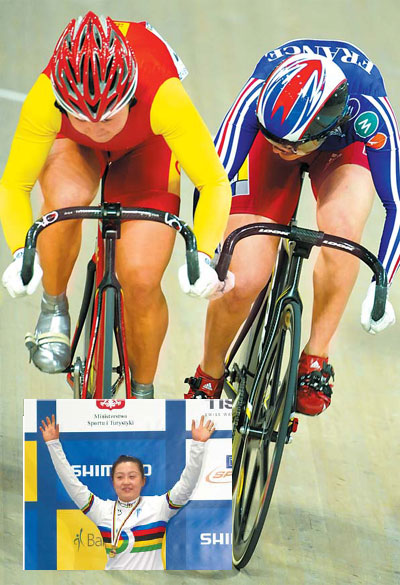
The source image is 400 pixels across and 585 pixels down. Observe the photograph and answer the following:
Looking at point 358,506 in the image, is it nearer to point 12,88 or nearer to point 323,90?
point 323,90

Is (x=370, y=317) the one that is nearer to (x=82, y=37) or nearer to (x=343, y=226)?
(x=343, y=226)

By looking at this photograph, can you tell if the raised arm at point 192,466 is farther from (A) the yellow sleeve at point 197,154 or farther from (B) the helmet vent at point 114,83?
(B) the helmet vent at point 114,83

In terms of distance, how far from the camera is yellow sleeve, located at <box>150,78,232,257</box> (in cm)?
284

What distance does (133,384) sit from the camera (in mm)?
3215

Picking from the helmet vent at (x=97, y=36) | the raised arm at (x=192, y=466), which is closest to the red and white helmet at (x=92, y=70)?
the helmet vent at (x=97, y=36)

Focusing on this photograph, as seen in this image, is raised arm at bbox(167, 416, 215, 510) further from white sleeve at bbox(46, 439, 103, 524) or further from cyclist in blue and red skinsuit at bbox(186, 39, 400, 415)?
cyclist in blue and red skinsuit at bbox(186, 39, 400, 415)

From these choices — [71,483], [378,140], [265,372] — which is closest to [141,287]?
[265,372]

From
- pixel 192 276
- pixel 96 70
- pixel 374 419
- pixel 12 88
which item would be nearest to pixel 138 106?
pixel 96 70

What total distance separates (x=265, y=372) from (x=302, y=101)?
873 mm

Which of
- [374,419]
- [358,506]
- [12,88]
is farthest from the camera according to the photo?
[12,88]

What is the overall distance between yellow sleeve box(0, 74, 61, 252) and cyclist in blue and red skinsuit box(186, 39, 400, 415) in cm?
54

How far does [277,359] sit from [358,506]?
2.44 ft

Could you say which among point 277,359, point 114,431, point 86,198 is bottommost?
point 114,431

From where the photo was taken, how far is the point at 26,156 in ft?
9.36
